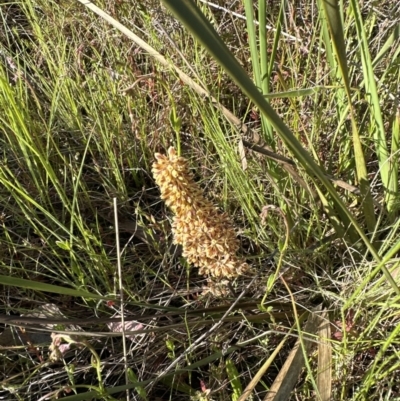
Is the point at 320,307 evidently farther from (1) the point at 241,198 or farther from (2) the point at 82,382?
(2) the point at 82,382

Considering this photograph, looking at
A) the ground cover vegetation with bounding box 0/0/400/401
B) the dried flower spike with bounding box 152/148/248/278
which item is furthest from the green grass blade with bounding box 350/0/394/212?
the dried flower spike with bounding box 152/148/248/278

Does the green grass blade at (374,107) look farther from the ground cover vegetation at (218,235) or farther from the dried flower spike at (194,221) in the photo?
the dried flower spike at (194,221)

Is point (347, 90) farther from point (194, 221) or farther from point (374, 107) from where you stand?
point (194, 221)

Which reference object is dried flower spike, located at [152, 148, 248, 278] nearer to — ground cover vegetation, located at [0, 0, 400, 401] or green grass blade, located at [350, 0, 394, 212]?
ground cover vegetation, located at [0, 0, 400, 401]

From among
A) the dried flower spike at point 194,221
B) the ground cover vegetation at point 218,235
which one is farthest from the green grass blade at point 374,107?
the dried flower spike at point 194,221

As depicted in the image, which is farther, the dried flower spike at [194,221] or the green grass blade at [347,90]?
the dried flower spike at [194,221]

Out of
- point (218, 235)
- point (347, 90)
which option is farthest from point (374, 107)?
point (218, 235)

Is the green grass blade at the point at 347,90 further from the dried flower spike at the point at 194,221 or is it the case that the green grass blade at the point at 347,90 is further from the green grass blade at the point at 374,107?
the dried flower spike at the point at 194,221
